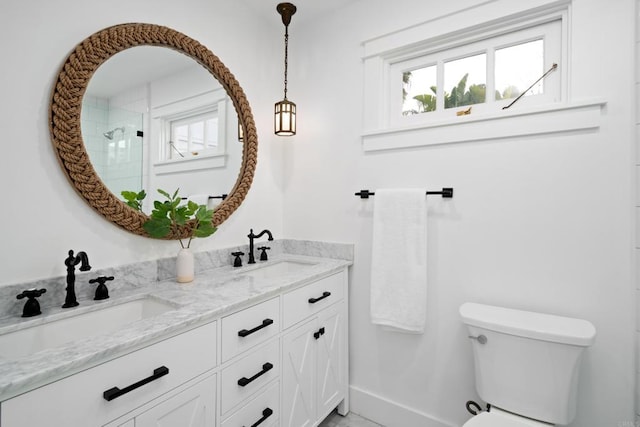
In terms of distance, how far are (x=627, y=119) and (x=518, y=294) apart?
82cm

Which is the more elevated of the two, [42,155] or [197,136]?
[197,136]

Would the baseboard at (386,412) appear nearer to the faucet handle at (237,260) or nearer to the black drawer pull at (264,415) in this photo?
the black drawer pull at (264,415)

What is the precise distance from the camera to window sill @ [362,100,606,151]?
127 cm

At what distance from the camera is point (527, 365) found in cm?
121

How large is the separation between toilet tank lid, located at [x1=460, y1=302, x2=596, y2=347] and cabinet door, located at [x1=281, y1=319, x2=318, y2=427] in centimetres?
73

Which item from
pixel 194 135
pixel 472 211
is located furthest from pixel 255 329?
pixel 472 211

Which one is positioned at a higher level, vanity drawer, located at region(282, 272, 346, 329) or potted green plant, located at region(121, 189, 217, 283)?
potted green plant, located at region(121, 189, 217, 283)

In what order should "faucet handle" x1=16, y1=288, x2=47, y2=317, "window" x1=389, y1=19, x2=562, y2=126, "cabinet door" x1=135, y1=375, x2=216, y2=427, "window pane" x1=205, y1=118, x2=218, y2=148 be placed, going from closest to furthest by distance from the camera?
"cabinet door" x1=135, y1=375, x2=216, y2=427 → "faucet handle" x1=16, y1=288, x2=47, y2=317 → "window" x1=389, y1=19, x2=562, y2=126 → "window pane" x1=205, y1=118, x2=218, y2=148

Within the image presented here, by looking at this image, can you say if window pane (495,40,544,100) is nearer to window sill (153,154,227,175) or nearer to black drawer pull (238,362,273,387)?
window sill (153,154,227,175)

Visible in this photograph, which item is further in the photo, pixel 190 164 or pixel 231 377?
pixel 190 164

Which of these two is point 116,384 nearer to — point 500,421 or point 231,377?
point 231,377

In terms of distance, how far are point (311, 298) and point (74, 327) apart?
0.93m

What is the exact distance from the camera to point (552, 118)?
4.35ft

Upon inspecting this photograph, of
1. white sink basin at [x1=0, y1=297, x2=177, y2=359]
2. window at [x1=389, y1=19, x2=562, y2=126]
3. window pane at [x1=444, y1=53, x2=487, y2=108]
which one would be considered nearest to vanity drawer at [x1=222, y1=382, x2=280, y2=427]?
white sink basin at [x1=0, y1=297, x2=177, y2=359]
